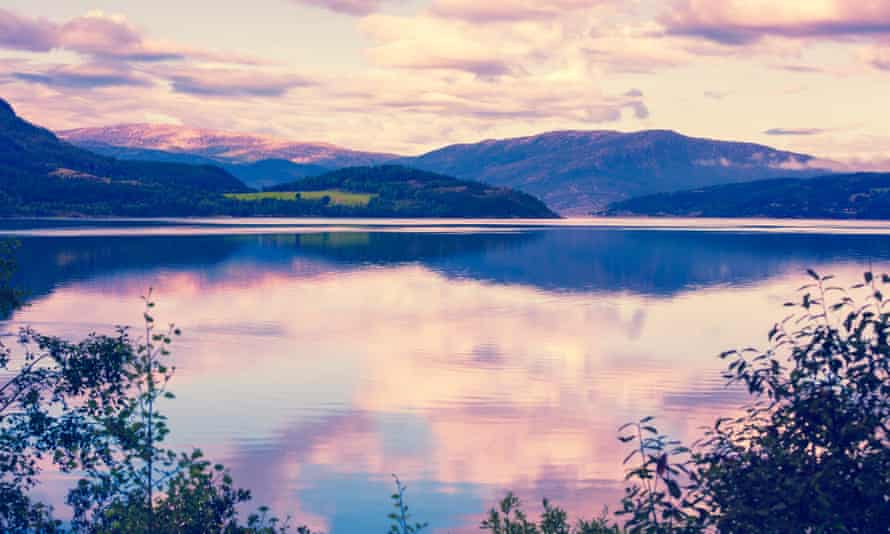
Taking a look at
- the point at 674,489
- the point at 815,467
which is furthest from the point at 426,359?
the point at 674,489

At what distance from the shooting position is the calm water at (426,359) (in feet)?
107

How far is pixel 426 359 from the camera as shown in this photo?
5781 centimetres

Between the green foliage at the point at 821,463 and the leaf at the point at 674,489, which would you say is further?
the green foliage at the point at 821,463

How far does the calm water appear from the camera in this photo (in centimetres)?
3247

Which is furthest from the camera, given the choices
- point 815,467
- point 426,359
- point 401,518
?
point 426,359

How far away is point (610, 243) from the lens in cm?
19425

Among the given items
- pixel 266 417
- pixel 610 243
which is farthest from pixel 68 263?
pixel 610 243

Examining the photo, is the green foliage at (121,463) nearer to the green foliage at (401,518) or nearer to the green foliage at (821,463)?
the green foliage at (401,518)

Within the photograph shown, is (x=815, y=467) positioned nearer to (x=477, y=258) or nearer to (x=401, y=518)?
(x=401, y=518)

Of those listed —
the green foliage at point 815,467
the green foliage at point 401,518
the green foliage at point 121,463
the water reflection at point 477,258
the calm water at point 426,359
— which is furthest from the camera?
the water reflection at point 477,258

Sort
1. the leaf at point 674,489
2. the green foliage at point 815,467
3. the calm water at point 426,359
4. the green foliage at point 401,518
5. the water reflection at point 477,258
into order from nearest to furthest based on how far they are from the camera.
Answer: the leaf at point 674,489
the green foliage at point 815,467
the green foliage at point 401,518
the calm water at point 426,359
the water reflection at point 477,258

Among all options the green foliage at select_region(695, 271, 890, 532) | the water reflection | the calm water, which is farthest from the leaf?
the water reflection

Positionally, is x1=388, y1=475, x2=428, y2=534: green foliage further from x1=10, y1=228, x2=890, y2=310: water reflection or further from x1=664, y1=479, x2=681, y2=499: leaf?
x1=10, y1=228, x2=890, y2=310: water reflection

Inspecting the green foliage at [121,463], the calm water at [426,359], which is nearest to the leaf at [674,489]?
the green foliage at [121,463]
